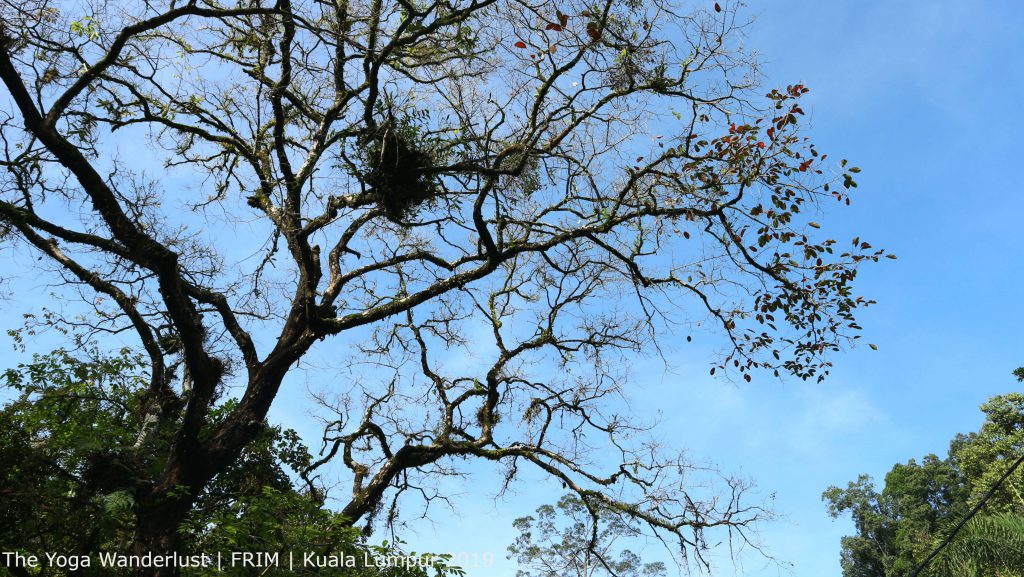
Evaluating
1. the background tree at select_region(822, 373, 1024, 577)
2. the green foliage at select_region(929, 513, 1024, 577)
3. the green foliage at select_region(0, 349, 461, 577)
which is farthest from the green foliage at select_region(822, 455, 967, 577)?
the green foliage at select_region(0, 349, 461, 577)

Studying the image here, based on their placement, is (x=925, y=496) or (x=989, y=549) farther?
(x=925, y=496)

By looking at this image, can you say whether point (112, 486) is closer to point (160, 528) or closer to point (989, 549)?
point (160, 528)

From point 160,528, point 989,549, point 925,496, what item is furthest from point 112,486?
point 925,496

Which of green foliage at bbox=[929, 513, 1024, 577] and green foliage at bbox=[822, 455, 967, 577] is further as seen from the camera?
green foliage at bbox=[822, 455, 967, 577]

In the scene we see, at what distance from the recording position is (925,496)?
3791 cm

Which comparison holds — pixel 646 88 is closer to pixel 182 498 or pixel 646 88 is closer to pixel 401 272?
pixel 401 272

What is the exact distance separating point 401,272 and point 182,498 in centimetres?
389

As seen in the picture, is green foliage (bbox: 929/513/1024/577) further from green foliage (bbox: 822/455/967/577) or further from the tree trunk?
green foliage (bbox: 822/455/967/577)

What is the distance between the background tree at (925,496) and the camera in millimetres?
27859

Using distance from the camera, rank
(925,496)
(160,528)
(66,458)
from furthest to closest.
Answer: (925,496), (66,458), (160,528)

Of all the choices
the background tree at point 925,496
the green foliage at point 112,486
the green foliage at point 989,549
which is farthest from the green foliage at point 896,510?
the green foliage at point 112,486

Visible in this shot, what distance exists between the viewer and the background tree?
27.9 m

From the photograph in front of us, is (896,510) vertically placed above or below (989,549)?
above

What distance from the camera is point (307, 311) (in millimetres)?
7574
